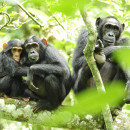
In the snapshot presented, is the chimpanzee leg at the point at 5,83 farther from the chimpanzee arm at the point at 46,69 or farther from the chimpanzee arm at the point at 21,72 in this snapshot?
the chimpanzee arm at the point at 46,69

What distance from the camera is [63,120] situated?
416 centimetres

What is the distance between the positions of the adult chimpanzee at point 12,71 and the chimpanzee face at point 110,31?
1.87 m

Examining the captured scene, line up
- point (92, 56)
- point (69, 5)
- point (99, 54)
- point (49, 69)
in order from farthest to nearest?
1. point (49, 69)
2. point (99, 54)
3. point (92, 56)
4. point (69, 5)

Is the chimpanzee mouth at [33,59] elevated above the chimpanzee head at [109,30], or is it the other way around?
the chimpanzee head at [109,30]

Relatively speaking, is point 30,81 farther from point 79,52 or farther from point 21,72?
point 79,52

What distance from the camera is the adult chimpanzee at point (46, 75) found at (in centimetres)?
450

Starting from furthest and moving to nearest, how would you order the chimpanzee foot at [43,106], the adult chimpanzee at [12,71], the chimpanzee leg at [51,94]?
the adult chimpanzee at [12,71] < the chimpanzee leg at [51,94] < the chimpanzee foot at [43,106]

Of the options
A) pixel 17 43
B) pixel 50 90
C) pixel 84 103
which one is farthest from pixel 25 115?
pixel 84 103

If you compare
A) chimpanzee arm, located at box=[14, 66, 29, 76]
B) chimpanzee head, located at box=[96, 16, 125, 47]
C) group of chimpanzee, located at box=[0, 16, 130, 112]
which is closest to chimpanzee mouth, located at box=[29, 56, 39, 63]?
group of chimpanzee, located at box=[0, 16, 130, 112]

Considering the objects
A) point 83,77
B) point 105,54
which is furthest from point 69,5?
point 105,54

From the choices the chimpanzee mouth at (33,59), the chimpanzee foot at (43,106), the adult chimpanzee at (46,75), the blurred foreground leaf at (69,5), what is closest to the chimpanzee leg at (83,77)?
the adult chimpanzee at (46,75)

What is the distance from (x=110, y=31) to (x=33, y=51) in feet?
5.74

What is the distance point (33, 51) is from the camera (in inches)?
203

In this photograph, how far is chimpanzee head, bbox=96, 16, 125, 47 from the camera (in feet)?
16.3
